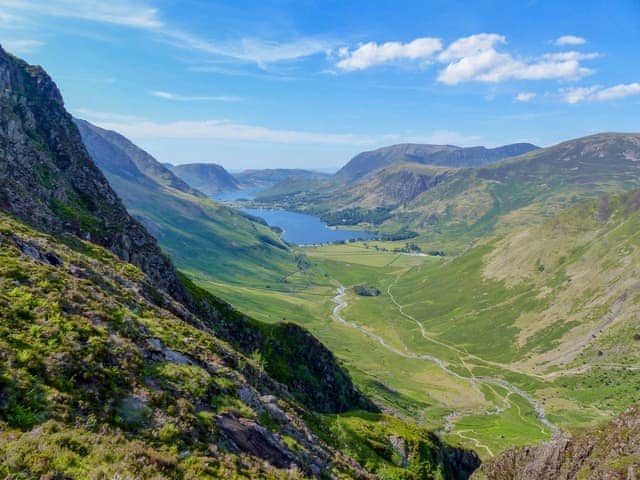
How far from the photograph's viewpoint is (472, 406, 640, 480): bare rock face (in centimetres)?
3931

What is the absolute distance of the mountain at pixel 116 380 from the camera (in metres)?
18.6

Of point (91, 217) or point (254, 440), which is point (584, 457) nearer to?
point (254, 440)

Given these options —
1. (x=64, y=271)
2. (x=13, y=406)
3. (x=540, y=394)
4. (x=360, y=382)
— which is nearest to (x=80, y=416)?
(x=13, y=406)

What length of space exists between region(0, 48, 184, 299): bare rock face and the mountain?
1.15 ft

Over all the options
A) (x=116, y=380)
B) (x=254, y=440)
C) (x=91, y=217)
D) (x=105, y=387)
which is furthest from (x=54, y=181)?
(x=254, y=440)

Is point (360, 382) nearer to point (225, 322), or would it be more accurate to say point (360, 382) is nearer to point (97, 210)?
point (225, 322)

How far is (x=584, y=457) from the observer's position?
153ft

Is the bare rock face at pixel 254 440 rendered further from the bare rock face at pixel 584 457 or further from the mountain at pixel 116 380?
the bare rock face at pixel 584 457

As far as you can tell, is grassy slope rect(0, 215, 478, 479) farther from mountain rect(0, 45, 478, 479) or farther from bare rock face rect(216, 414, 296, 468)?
bare rock face rect(216, 414, 296, 468)

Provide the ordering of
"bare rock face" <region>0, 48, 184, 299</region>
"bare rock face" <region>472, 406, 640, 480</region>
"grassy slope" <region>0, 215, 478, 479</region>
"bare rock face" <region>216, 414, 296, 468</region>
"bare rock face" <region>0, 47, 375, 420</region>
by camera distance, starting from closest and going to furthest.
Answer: "grassy slope" <region>0, 215, 478, 479</region>
"bare rock face" <region>216, 414, 296, 468</region>
"bare rock face" <region>472, 406, 640, 480</region>
"bare rock face" <region>0, 48, 184, 299</region>
"bare rock face" <region>0, 47, 375, 420</region>

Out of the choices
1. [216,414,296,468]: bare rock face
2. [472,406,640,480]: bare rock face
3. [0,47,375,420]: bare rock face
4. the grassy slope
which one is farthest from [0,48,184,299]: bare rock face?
[472,406,640,480]: bare rock face

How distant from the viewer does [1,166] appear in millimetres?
49219

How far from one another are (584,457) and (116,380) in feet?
163

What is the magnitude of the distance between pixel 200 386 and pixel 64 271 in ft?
51.1
